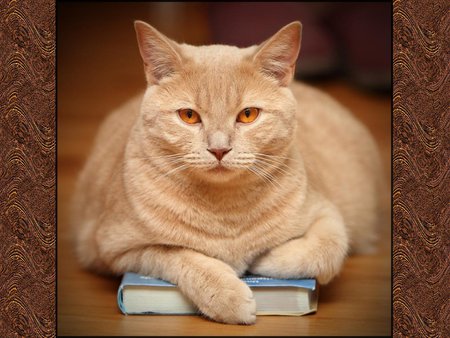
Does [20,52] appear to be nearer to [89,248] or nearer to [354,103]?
[89,248]

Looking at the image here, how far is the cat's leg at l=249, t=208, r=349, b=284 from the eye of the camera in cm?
204

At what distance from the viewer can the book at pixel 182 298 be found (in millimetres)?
2020

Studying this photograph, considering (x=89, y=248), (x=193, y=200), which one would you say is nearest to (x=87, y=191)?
(x=89, y=248)

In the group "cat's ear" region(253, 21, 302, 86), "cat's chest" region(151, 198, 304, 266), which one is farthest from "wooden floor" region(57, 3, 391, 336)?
"cat's ear" region(253, 21, 302, 86)

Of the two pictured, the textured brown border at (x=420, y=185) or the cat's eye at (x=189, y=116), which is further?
the cat's eye at (x=189, y=116)

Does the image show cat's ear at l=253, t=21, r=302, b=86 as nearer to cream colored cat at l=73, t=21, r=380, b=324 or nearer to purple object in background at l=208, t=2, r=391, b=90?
cream colored cat at l=73, t=21, r=380, b=324

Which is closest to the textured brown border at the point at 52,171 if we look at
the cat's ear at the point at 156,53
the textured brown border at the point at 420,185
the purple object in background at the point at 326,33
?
the textured brown border at the point at 420,185

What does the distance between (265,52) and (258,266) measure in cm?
52

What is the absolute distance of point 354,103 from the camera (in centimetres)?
369

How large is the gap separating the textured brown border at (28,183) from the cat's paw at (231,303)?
360 mm

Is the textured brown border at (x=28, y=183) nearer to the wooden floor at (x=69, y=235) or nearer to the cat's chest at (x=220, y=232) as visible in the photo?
the wooden floor at (x=69, y=235)

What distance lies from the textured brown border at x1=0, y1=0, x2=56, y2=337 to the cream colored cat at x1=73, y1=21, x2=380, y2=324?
0.29 metres

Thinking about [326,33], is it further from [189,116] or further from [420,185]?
[420,185]

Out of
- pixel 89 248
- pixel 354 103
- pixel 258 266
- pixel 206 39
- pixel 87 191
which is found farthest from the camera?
pixel 206 39
